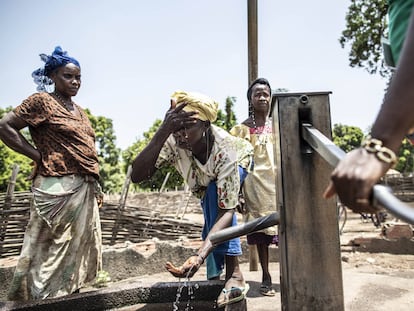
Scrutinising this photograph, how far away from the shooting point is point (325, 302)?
1.36 metres

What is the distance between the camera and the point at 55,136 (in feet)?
9.53

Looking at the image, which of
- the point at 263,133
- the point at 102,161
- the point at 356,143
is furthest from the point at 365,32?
the point at 356,143

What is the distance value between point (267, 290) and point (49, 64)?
2388 mm

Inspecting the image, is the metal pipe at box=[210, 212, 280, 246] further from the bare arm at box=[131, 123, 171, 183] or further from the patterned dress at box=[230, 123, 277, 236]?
the patterned dress at box=[230, 123, 277, 236]

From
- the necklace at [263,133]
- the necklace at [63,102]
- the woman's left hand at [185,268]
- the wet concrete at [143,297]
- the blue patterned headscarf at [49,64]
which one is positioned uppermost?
the blue patterned headscarf at [49,64]

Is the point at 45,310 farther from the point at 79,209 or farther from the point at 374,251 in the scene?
the point at 374,251

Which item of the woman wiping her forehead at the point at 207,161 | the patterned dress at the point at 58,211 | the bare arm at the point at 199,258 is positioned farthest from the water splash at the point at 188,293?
the patterned dress at the point at 58,211

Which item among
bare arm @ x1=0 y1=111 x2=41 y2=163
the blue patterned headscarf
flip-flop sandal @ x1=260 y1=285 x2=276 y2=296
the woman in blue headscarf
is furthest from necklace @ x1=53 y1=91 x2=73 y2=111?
flip-flop sandal @ x1=260 y1=285 x2=276 y2=296

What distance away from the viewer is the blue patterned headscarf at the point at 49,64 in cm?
299

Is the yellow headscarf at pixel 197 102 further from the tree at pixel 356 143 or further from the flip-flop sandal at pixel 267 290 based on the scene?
the tree at pixel 356 143

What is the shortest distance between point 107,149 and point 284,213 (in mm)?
37396

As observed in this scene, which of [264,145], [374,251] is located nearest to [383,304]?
[264,145]

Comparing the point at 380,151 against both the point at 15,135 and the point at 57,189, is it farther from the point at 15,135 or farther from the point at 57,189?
the point at 15,135

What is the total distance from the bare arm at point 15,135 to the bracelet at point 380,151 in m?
2.51
